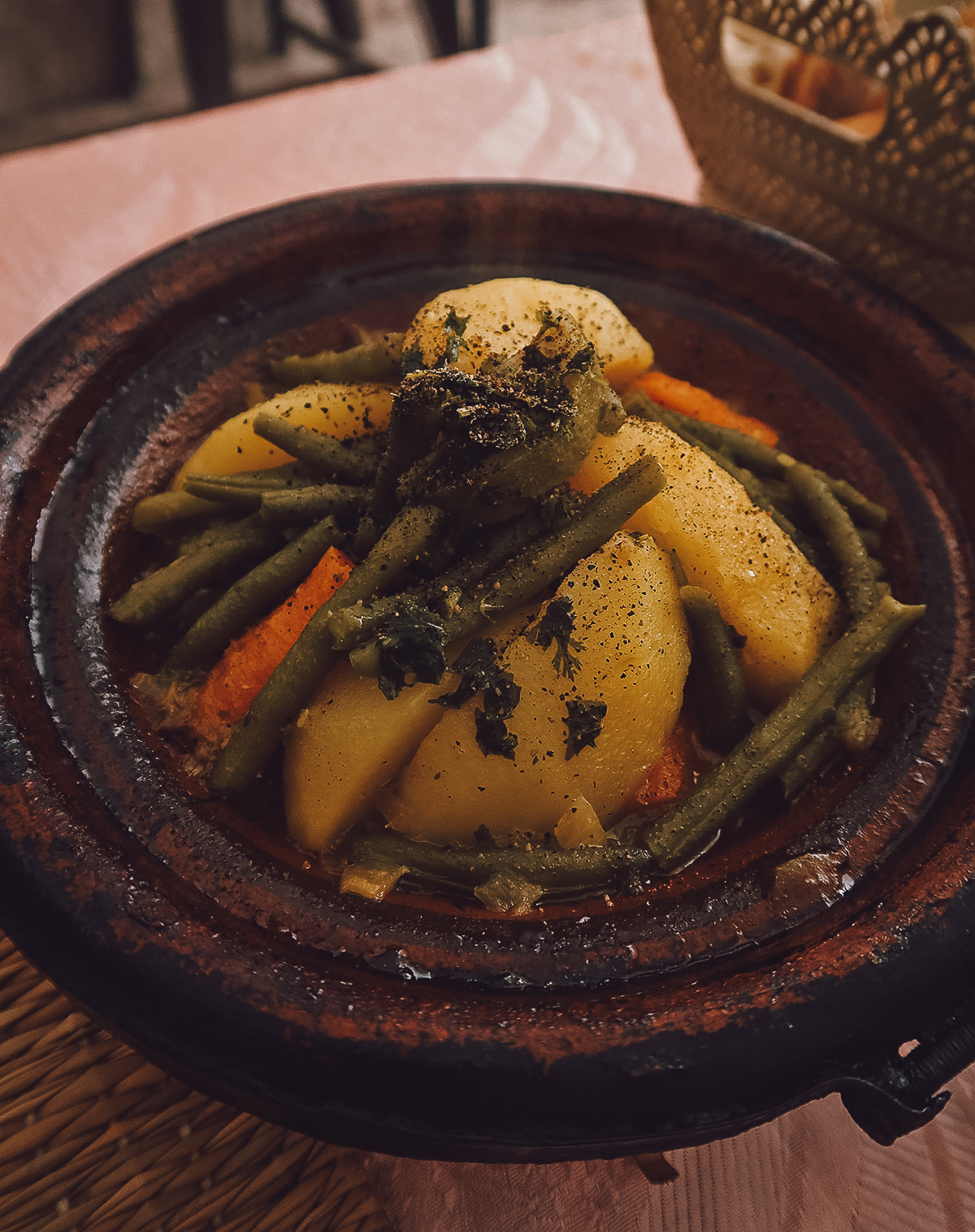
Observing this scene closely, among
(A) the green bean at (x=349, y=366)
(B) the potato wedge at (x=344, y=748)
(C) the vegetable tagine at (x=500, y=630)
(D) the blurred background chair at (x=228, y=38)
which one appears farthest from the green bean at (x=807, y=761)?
(D) the blurred background chair at (x=228, y=38)

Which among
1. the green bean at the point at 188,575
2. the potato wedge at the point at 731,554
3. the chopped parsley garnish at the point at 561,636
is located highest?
the potato wedge at the point at 731,554

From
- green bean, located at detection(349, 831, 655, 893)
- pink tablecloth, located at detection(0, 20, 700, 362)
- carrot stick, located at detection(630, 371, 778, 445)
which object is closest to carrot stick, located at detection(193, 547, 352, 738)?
green bean, located at detection(349, 831, 655, 893)

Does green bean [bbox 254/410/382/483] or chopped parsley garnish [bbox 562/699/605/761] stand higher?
chopped parsley garnish [bbox 562/699/605/761]

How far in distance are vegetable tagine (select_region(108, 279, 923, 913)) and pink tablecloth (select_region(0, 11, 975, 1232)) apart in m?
0.66

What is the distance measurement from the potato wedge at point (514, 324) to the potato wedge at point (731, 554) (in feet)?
0.92

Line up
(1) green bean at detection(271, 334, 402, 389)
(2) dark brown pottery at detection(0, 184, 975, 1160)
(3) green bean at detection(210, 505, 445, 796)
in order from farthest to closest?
(1) green bean at detection(271, 334, 402, 389) → (3) green bean at detection(210, 505, 445, 796) → (2) dark brown pottery at detection(0, 184, 975, 1160)

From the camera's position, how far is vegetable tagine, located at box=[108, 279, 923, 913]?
4.75 feet

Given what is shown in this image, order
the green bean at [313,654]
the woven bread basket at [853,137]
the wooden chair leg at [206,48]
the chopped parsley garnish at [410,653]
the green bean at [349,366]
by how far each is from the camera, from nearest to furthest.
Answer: the chopped parsley garnish at [410,653], the green bean at [313,654], the green bean at [349,366], the woven bread basket at [853,137], the wooden chair leg at [206,48]

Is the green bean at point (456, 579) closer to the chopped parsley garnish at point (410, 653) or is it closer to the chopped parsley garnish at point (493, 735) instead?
the chopped parsley garnish at point (410, 653)

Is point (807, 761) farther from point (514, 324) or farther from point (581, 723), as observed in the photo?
point (514, 324)

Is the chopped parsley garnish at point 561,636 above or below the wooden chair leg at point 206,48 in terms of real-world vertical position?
above

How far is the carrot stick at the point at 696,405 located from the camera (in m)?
2.04

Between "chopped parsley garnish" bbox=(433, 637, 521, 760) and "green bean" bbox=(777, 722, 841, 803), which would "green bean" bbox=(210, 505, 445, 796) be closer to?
"chopped parsley garnish" bbox=(433, 637, 521, 760)

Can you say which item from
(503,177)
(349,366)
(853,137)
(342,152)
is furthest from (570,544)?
(342,152)
